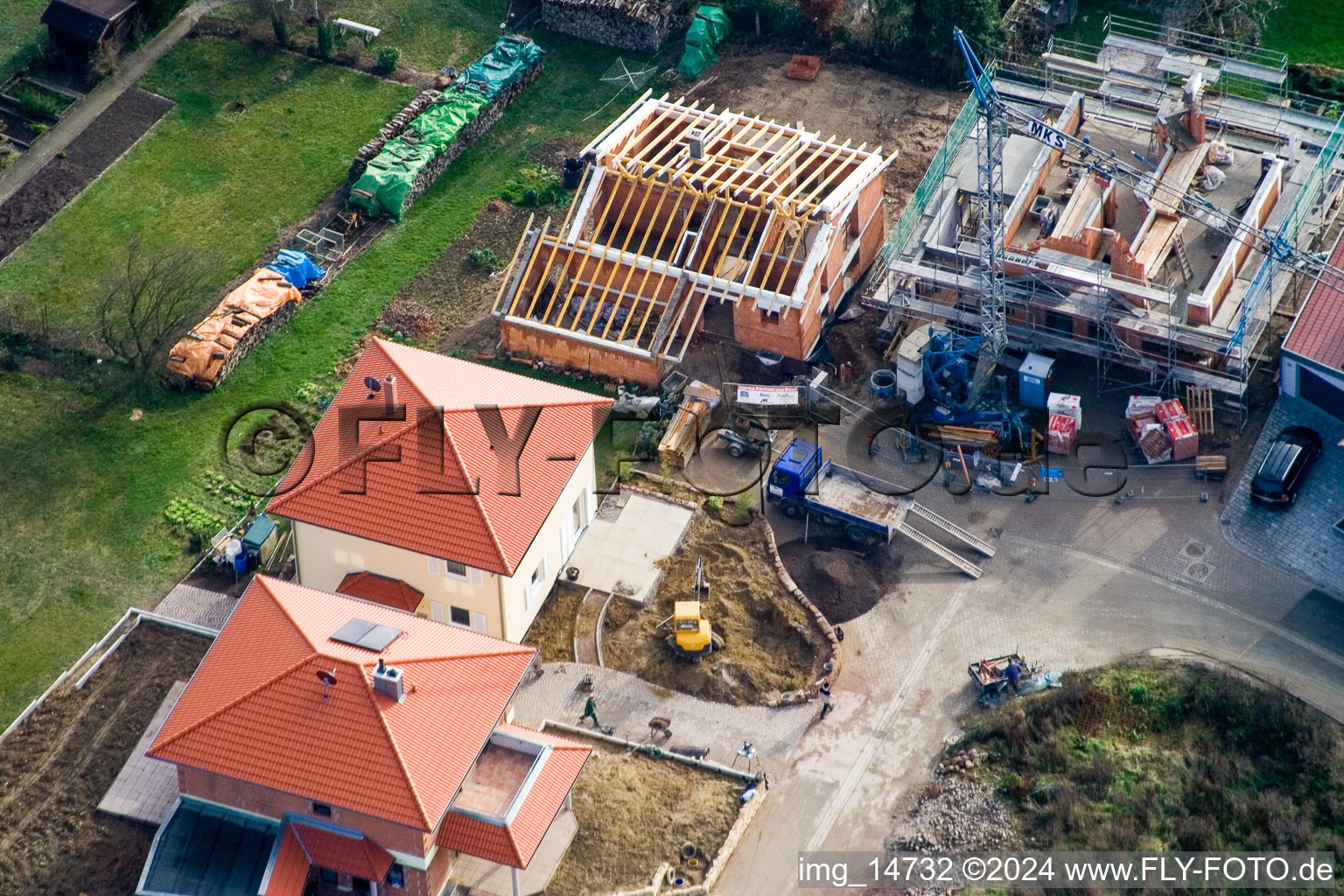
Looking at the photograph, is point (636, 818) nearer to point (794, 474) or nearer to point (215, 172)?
point (794, 474)

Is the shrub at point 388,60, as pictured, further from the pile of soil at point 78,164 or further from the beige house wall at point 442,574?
the beige house wall at point 442,574

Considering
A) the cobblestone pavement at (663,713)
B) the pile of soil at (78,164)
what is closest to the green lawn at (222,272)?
the pile of soil at (78,164)

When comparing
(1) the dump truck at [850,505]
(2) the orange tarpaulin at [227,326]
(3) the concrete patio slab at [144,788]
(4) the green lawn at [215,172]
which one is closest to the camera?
(3) the concrete patio slab at [144,788]

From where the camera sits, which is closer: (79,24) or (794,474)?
(794,474)

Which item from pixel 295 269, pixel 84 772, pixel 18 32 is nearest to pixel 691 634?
pixel 84 772

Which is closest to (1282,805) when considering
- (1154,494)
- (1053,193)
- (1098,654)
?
(1098,654)

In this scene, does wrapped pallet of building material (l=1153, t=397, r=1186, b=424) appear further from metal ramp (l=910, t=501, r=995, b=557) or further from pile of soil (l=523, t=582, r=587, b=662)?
pile of soil (l=523, t=582, r=587, b=662)

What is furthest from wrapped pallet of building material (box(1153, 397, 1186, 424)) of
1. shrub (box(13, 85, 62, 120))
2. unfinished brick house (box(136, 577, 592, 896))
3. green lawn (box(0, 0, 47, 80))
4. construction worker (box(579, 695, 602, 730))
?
green lawn (box(0, 0, 47, 80))
